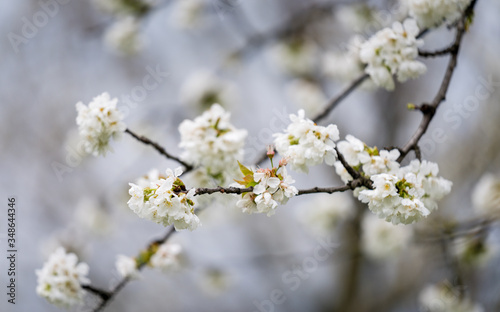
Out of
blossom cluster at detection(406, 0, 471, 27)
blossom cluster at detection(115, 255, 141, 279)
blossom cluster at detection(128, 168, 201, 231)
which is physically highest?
blossom cluster at detection(406, 0, 471, 27)

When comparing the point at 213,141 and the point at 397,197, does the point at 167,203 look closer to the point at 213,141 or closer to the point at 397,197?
the point at 213,141

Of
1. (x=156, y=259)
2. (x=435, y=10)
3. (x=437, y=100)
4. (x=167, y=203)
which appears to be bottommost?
(x=167, y=203)

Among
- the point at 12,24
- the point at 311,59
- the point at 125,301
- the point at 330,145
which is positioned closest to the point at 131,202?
the point at 330,145

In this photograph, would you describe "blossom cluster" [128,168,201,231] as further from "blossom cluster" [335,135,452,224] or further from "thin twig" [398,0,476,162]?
"thin twig" [398,0,476,162]

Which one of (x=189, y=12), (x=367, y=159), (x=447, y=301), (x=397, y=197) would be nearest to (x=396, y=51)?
(x=367, y=159)

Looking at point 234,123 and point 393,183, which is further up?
point 234,123

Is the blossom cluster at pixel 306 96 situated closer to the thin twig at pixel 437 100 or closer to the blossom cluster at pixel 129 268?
the thin twig at pixel 437 100

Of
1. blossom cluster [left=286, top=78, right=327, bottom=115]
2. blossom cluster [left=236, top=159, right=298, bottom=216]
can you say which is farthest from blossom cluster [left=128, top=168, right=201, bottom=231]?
blossom cluster [left=286, top=78, right=327, bottom=115]
